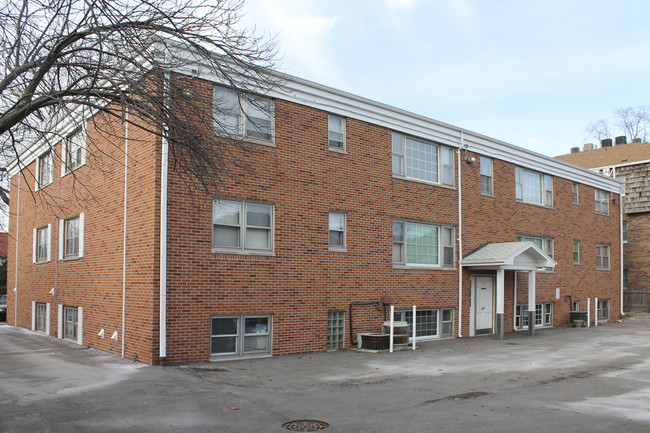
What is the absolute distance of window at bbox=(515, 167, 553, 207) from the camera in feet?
76.7

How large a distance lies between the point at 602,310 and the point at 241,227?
21668 mm

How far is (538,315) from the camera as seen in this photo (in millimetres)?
24125

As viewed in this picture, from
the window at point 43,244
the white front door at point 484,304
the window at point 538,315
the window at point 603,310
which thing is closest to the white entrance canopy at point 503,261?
the white front door at point 484,304

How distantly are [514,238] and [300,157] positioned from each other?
35.8ft

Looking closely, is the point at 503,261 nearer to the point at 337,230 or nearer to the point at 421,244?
the point at 421,244

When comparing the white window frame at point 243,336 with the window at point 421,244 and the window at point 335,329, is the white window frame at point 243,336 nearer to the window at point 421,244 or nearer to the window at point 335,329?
the window at point 335,329

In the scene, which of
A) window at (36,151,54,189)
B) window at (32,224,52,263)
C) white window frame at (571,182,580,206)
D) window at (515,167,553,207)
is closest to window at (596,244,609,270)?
white window frame at (571,182,580,206)

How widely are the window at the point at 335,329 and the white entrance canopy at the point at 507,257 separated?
576 centimetres

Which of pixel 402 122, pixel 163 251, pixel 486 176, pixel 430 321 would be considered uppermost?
pixel 402 122

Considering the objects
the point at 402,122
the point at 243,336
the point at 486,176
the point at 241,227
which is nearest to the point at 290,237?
the point at 241,227

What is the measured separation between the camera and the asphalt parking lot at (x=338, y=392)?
311 inches

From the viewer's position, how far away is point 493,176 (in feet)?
72.0

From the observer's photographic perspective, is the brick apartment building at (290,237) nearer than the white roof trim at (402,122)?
Yes

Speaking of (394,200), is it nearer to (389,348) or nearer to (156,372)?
(389,348)
